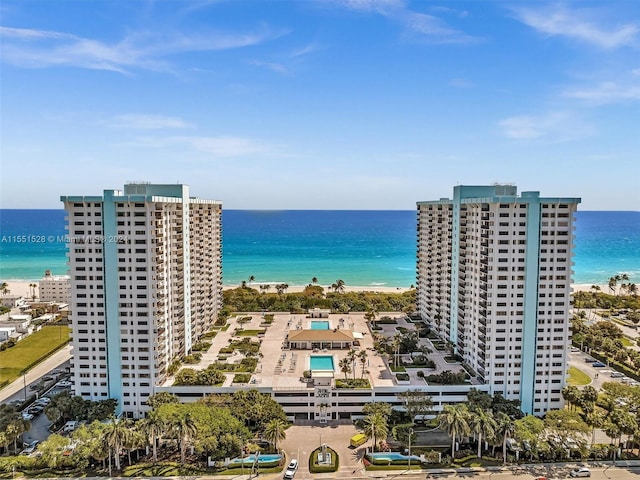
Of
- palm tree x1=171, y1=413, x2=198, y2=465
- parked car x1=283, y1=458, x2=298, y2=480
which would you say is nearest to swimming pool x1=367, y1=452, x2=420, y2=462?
parked car x1=283, y1=458, x2=298, y2=480

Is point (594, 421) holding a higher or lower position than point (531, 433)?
lower

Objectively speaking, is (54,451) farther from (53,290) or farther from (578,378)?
(53,290)

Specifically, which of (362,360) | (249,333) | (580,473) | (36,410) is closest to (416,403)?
(362,360)

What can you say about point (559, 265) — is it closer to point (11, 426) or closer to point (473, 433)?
point (473, 433)

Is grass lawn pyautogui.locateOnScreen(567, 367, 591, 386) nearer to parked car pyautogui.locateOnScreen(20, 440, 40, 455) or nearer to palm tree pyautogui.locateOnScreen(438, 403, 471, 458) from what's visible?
palm tree pyautogui.locateOnScreen(438, 403, 471, 458)

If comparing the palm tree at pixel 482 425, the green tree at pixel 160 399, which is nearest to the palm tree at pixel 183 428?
the green tree at pixel 160 399

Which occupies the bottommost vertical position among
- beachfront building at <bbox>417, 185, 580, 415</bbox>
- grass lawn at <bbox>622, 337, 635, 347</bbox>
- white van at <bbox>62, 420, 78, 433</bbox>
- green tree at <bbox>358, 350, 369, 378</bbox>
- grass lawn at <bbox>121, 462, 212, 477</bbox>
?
grass lawn at <bbox>121, 462, 212, 477</bbox>

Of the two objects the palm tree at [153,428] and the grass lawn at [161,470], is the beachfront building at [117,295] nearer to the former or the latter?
the palm tree at [153,428]
